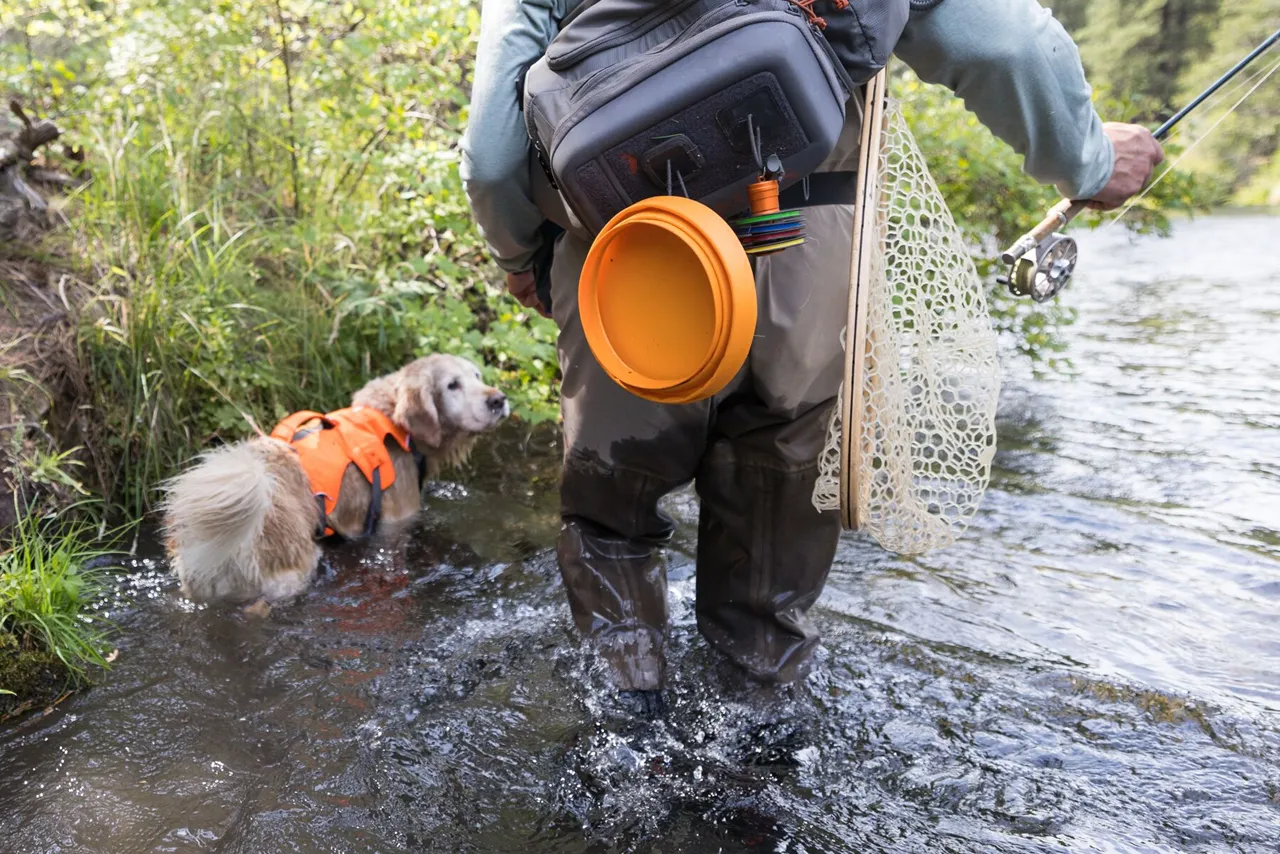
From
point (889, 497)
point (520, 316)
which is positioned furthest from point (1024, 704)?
point (520, 316)

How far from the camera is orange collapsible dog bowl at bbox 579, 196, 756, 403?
1.70 metres

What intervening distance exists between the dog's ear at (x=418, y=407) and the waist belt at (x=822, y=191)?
2.81 meters

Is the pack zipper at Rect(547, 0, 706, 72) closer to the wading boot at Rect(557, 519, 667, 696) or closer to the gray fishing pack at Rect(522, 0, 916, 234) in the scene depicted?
the gray fishing pack at Rect(522, 0, 916, 234)

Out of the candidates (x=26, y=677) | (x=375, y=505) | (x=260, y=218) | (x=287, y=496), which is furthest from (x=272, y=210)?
(x=26, y=677)

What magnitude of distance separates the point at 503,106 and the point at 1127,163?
154 centimetres

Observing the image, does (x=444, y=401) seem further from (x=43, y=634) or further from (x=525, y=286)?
(x=43, y=634)

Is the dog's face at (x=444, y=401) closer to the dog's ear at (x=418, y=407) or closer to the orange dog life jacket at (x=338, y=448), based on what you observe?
the dog's ear at (x=418, y=407)

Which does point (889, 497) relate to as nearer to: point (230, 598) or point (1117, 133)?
point (1117, 133)

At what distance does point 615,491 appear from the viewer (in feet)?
8.45

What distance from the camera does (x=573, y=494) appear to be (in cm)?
265

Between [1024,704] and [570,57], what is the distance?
235cm

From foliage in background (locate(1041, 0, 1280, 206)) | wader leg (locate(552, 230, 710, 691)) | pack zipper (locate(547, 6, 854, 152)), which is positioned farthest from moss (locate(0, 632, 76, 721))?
foliage in background (locate(1041, 0, 1280, 206))

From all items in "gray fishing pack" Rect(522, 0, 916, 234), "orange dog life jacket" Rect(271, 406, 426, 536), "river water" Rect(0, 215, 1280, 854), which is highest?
"gray fishing pack" Rect(522, 0, 916, 234)

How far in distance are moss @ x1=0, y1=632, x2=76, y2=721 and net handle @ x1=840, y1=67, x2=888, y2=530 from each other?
8.10 feet
